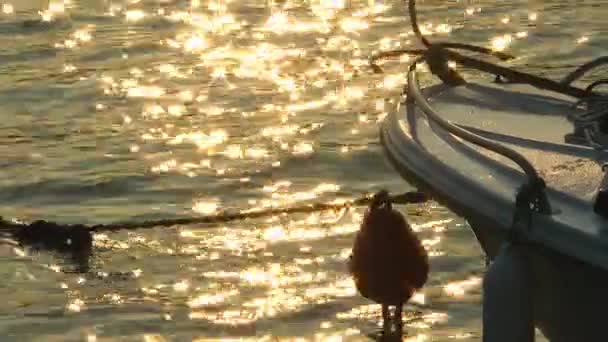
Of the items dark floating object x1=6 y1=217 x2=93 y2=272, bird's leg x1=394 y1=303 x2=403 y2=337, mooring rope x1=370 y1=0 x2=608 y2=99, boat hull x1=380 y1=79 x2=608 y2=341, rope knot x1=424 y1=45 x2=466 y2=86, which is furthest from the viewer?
dark floating object x1=6 y1=217 x2=93 y2=272

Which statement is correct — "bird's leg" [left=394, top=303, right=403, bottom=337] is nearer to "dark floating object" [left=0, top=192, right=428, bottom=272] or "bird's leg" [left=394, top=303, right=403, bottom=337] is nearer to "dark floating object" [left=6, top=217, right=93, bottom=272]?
"dark floating object" [left=0, top=192, right=428, bottom=272]

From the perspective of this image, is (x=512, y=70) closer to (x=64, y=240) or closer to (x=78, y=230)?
(x=78, y=230)

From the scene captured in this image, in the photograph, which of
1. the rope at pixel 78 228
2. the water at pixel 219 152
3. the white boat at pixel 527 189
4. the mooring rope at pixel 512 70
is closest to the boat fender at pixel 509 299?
the white boat at pixel 527 189

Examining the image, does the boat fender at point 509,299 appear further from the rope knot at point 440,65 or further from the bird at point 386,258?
the rope knot at point 440,65

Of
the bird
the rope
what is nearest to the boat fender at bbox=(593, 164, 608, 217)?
the bird

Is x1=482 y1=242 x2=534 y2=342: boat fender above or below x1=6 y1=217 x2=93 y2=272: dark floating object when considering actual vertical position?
above

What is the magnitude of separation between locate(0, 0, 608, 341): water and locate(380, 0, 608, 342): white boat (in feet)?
4.36

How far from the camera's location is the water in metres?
7.58

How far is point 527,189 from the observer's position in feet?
16.3

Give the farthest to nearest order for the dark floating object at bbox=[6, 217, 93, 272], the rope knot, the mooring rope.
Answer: the dark floating object at bbox=[6, 217, 93, 272], the rope knot, the mooring rope

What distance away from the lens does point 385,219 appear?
A: 5.94 m

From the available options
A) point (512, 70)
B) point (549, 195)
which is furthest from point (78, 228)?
point (549, 195)

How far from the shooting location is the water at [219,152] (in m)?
7.58

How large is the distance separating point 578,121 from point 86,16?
8.79 meters
